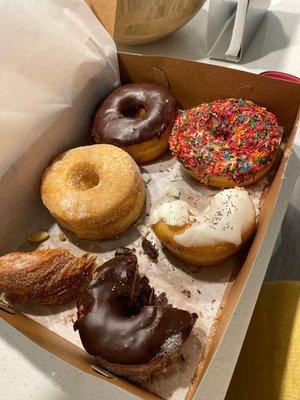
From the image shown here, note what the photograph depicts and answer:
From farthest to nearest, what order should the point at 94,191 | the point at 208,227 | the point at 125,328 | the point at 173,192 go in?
the point at 173,192 < the point at 94,191 < the point at 208,227 < the point at 125,328

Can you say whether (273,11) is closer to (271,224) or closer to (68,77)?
(68,77)

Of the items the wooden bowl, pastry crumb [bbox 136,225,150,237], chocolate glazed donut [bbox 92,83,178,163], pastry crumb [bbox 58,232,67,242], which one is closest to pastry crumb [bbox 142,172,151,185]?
chocolate glazed donut [bbox 92,83,178,163]

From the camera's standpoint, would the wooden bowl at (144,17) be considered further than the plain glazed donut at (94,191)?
Yes

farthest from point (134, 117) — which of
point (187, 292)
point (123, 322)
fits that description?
point (123, 322)

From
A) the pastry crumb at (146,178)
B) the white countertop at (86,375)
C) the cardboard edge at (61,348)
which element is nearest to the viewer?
the cardboard edge at (61,348)

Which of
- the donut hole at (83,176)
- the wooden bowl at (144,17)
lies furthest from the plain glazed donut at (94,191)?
the wooden bowl at (144,17)

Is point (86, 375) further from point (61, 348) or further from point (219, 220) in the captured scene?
point (219, 220)

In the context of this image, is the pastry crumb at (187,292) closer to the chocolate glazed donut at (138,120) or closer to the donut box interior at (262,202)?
the donut box interior at (262,202)
